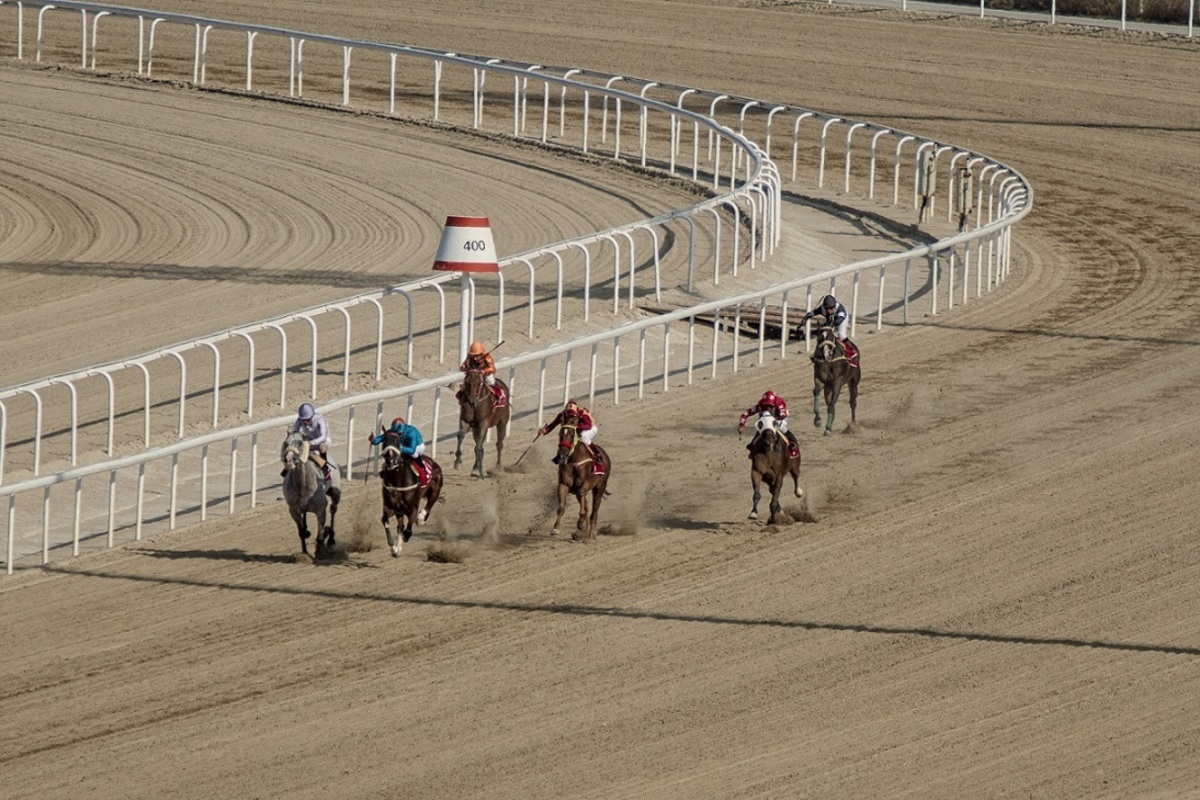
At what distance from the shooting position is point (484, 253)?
54.7 ft

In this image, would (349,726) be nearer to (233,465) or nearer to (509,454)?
(233,465)

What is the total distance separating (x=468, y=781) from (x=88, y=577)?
3.85 m

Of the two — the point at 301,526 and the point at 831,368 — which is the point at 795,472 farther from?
the point at 301,526

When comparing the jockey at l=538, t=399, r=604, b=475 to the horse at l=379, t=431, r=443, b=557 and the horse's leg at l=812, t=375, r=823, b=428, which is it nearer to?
the horse at l=379, t=431, r=443, b=557

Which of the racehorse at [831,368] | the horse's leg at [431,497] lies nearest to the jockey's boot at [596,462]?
the horse's leg at [431,497]

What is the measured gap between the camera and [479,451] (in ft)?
48.1

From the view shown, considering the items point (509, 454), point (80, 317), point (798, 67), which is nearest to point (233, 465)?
point (509, 454)

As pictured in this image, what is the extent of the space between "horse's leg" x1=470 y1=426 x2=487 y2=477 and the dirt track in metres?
0.26

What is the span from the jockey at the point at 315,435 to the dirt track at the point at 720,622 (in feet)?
2.02

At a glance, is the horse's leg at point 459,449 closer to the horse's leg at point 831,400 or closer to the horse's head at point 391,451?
the horse's head at point 391,451

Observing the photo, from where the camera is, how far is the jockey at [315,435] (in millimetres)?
12703

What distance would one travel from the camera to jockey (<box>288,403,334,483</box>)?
12.7 m

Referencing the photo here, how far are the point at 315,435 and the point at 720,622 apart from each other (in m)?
2.75

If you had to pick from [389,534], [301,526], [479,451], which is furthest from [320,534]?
[479,451]
